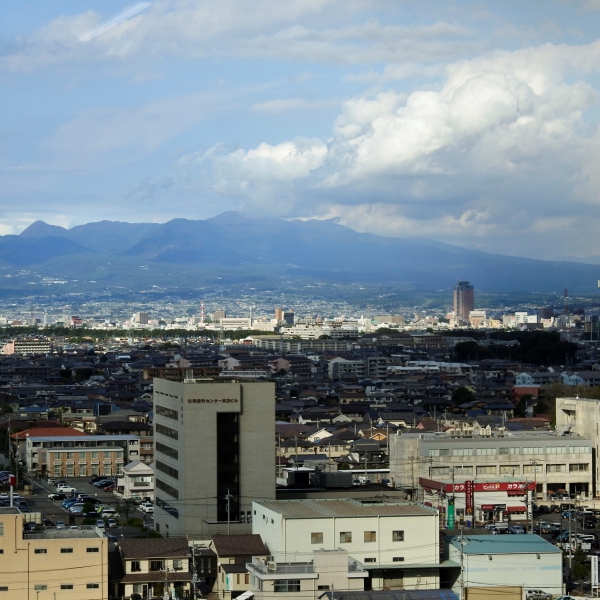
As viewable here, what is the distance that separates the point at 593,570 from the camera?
1847cm

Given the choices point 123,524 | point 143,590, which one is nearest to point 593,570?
point 143,590

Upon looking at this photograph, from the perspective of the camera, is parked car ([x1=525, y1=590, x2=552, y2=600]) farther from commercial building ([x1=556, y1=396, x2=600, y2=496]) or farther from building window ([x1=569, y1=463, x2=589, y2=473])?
commercial building ([x1=556, y1=396, x2=600, y2=496])

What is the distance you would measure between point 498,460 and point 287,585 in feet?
41.9

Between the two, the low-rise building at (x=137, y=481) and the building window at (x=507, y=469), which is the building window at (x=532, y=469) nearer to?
the building window at (x=507, y=469)

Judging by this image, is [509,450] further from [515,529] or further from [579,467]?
[515,529]

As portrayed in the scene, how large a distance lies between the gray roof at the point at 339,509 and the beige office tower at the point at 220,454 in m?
1.89

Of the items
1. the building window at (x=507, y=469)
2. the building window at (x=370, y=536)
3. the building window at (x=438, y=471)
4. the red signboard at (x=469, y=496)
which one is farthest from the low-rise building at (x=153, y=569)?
the building window at (x=507, y=469)

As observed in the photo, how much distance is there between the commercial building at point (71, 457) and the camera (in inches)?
1382

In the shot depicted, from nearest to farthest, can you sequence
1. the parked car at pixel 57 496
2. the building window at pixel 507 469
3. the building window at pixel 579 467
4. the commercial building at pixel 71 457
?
the building window at pixel 507 469 < the parked car at pixel 57 496 < the building window at pixel 579 467 < the commercial building at pixel 71 457

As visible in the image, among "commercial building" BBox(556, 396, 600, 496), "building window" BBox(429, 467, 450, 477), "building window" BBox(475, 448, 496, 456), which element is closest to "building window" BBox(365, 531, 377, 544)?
"building window" BBox(429, 467, 450, 477)

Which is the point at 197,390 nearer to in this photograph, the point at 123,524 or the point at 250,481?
the point at 250,481

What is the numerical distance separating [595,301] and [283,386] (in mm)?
140748

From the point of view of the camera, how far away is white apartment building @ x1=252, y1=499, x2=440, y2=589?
61.8ft

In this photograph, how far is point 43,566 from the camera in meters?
17.7
